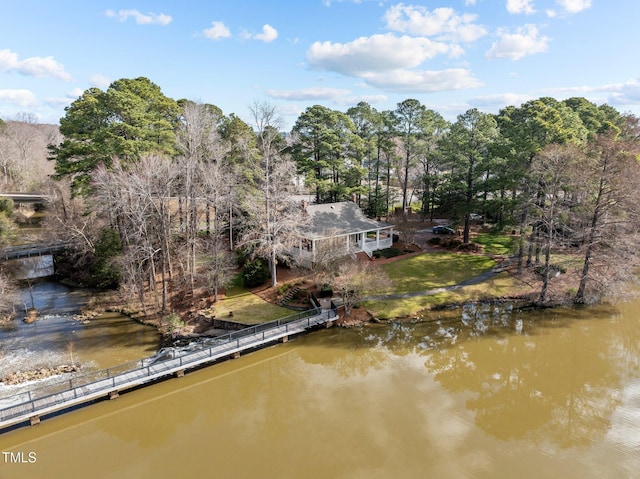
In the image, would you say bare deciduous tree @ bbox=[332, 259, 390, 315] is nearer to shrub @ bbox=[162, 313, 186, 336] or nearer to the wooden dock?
the wooden dock

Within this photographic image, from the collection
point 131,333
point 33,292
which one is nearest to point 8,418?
point 131,333

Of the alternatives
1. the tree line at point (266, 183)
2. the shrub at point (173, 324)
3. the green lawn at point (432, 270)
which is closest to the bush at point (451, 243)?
the tree line at point (266, 183)

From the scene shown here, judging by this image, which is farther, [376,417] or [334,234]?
[334,234]

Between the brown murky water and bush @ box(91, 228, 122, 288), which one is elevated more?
bush @ box(91, 228, 122, 288)

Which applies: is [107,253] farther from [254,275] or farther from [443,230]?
[443,230]

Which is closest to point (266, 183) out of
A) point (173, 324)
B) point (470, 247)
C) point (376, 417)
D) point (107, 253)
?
point (173, 324)

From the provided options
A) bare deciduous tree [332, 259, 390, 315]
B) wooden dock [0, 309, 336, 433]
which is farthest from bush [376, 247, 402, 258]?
wooden dock [0, 309, 336, 433]
